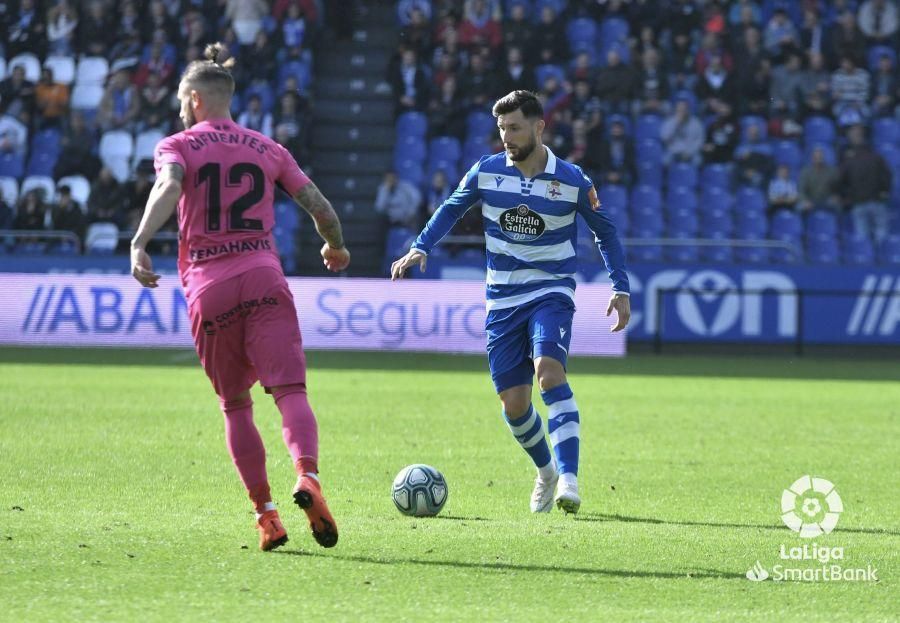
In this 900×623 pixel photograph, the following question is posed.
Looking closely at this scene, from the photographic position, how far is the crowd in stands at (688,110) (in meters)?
23.6

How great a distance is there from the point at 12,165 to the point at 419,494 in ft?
62.6

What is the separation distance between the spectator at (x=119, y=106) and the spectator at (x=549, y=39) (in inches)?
278

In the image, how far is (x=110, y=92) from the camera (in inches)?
998

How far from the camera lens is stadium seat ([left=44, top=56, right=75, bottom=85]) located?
86.0ft

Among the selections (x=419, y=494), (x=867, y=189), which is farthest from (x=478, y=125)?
(x=419, y=494)

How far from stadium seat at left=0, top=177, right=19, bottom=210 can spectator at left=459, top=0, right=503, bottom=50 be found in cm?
809

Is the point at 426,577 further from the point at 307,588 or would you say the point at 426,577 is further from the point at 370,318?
the point at 370,318

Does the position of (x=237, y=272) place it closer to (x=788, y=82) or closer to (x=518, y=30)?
(x=518, y=30)

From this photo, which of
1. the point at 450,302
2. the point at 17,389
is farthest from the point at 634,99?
the point at 17,389

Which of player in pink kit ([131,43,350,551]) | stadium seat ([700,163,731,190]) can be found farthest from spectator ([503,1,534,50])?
player in pink kit ([131,43,350,551])

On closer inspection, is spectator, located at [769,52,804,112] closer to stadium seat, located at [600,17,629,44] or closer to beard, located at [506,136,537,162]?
stadium seat, located at [600,17,629,44]

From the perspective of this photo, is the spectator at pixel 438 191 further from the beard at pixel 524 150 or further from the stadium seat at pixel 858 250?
the beard at pixel 524 150

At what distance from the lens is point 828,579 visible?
19.2ft

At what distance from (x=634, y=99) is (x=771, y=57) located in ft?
8.87
